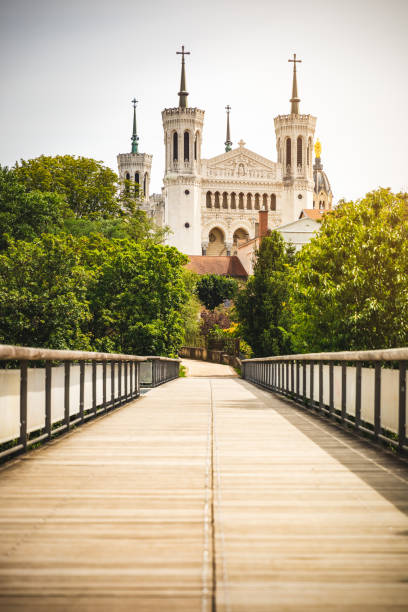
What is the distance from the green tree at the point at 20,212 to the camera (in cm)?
4078

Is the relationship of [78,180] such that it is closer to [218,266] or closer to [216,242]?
[218,266]

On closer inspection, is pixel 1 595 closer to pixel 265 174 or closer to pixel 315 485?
pixel 315 485

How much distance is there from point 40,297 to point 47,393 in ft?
93.8

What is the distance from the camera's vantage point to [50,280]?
1467 inches

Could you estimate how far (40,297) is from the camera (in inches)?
1405

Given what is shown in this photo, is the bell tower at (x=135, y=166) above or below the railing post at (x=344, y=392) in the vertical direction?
above

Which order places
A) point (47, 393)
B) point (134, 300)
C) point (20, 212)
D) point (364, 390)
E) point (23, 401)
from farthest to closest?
1. point (134, 300)
2. point (20, 212)
3. point (364, 390)
4. point (47, 393)
5. point (23, 401)

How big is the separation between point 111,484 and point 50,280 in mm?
32457

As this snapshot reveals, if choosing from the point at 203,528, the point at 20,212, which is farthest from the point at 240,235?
the point at 203,528

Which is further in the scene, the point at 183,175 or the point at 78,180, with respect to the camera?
the point at 183,175

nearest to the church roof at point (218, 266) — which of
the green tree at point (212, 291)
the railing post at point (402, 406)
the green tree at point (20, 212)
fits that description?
the green tree at point (212, 291)

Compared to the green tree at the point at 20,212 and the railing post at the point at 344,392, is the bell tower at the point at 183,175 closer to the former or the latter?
the green tree at the point at 20,212

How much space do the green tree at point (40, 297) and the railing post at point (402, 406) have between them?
29.2 meters

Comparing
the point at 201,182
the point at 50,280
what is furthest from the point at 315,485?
the point at 201,182
